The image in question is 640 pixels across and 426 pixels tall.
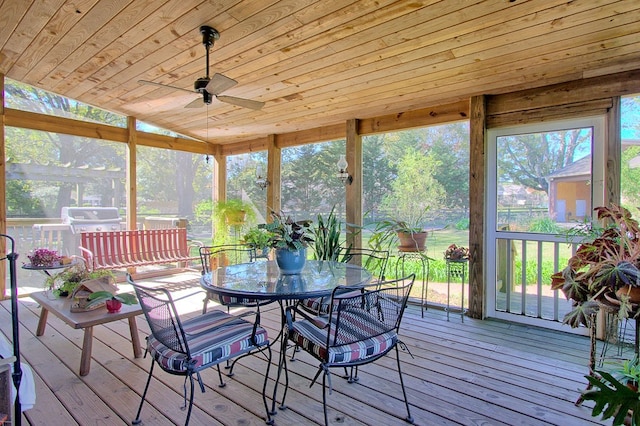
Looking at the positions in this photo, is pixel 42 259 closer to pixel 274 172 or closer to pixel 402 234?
pixel 274 172

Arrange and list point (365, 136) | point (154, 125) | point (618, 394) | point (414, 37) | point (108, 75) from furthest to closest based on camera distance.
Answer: point (154, 125) < point (365, 136) < point (108, 75) < point (414, 37) < point (618, 394)

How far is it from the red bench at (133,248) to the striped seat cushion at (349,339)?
12.2 ft

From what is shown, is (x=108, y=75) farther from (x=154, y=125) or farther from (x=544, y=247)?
(x=544, y=247)

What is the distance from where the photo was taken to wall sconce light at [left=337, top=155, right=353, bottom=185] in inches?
181

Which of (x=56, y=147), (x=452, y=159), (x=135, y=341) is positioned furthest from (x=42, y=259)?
(x=452, y=159)

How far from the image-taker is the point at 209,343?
6.22 feet

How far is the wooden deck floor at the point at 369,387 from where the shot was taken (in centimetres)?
201

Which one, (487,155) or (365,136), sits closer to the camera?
(487,155)

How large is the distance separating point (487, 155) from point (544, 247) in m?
1.07

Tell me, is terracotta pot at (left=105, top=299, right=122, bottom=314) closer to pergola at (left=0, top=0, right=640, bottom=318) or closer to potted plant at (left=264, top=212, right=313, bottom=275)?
potted plant at (left=264, top=212, right=313, bottom=275)

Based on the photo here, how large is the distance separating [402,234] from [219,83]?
2387mm

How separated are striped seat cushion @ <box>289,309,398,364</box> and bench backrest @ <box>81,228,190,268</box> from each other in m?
3.79

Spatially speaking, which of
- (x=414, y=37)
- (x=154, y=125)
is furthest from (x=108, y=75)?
(x=414, y=37)

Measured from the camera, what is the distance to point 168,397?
223 centimetres
